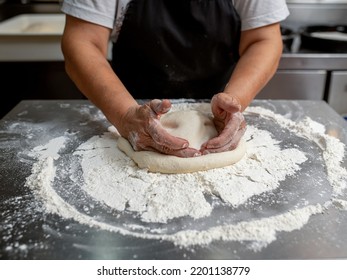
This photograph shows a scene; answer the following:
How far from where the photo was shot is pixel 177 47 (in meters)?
1.20

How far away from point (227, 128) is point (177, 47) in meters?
0.42

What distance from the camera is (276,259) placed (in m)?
0.59

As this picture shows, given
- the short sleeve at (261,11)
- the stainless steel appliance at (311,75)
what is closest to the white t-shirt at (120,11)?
the short sleeve at (261,11)

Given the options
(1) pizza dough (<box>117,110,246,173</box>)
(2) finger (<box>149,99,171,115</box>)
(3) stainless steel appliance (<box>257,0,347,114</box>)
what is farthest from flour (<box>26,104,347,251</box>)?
(3) stainless steel appliance (<box>257,0,347,114</box>)

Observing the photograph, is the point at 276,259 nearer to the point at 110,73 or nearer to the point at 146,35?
the point at 110,73

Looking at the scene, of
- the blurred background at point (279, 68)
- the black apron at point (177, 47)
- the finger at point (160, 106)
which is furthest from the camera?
the blurred background at point (279, 68)

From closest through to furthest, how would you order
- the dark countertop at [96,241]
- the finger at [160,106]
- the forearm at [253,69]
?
1. the dark countertop at [96,241]
2. the finger at [160,106]
3. the forearm at [253,69]

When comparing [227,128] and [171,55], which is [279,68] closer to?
[171,55]

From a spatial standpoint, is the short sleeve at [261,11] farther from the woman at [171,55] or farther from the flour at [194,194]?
the flour at [194,194]

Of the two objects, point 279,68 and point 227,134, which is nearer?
point 227,134

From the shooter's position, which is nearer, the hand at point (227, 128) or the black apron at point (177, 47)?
the hand at point (227, 128)

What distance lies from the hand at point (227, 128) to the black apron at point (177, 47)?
36 centimetres

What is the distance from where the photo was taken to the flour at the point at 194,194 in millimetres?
659

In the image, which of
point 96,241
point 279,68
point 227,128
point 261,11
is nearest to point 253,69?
point 261,11
